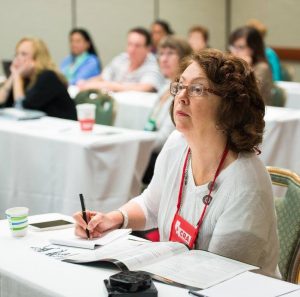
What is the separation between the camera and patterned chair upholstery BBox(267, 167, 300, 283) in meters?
2.11

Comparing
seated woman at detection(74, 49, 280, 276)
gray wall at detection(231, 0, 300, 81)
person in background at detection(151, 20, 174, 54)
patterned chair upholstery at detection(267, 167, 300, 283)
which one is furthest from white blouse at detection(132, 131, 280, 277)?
gray wall at detection(231, 0, 300, 81)

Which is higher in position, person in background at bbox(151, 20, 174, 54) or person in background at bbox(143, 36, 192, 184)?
person in background at bbox(151, 20, 174, 54)

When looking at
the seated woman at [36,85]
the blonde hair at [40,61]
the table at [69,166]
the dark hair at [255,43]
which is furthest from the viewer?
the dark hair at [255,43]

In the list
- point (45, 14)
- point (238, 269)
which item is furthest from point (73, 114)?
point (45, 14)

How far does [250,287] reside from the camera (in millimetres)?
1549

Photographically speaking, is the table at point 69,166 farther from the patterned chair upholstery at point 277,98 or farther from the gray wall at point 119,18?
the gray wall at point 119,18

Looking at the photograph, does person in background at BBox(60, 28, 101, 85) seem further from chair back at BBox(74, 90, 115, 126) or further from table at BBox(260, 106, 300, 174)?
table at BBox(260, 106, 300, 174)

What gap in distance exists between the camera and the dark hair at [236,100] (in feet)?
6.40

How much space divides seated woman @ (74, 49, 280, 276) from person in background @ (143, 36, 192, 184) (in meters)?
1.75

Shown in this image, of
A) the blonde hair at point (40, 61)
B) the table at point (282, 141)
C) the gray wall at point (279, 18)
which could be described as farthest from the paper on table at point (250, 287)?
the gray wall at point (279, 18)

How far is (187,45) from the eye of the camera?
495cm

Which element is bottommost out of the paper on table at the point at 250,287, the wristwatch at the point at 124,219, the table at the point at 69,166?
the table at the point at 69,166

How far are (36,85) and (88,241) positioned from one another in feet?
10.4

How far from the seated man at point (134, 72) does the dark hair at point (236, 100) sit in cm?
454
